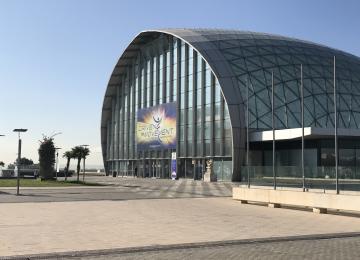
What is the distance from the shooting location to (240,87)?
57125 millimetres

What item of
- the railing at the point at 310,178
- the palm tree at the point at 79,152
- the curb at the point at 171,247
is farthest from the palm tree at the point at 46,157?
the curb at the point at 171,247

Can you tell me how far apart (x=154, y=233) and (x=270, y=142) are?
1655 inches

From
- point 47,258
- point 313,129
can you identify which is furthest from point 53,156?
point 47,258

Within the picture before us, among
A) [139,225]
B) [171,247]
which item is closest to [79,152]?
[139,225]

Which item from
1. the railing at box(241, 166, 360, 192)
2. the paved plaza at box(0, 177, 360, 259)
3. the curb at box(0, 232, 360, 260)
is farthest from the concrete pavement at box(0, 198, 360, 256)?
the railing at box(241, 166, 360, 192)

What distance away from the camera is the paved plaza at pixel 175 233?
39.8 feet

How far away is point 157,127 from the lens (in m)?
69.7

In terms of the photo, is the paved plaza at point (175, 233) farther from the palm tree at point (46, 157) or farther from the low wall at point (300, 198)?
the palm tree at point (46, 157)

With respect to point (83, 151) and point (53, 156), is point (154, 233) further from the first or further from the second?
point (83, 151)

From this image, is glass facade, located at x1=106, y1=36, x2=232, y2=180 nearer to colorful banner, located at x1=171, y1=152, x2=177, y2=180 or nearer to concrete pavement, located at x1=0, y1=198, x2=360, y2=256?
colorful banner, located at x1=171, y1=152, x2=177, y2=180

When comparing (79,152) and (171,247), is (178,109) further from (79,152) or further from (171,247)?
(171,247)

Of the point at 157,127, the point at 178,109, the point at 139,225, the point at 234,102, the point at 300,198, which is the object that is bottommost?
the point at 139,225

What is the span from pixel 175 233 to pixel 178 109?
50.0m

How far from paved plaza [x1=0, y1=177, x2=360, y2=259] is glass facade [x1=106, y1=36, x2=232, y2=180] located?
116ft
